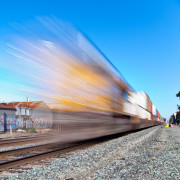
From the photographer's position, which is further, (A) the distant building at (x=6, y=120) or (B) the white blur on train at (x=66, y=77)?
(A) the distant building at (x=6, y=120)

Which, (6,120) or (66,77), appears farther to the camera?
(6,120)

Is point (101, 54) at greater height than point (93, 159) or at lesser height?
greater

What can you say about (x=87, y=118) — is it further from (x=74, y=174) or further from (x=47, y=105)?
(x=74, y=174)

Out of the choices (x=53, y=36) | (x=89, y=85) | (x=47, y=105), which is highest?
(x=53, y=36)

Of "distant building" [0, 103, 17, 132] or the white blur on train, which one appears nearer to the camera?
the white blur on train

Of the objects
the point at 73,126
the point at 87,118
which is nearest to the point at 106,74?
the point at 87,118

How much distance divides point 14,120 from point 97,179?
21724 millimetres

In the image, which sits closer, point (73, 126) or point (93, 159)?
point (93, 159)

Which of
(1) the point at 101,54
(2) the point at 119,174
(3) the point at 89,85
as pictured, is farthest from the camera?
(1) the point at 101,54

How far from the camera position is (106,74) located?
8070mm

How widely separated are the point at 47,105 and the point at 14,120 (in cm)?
1961

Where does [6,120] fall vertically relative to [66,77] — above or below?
below

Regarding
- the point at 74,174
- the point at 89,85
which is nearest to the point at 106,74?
the point at 89,85

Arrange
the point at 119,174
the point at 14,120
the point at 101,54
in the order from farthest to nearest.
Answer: the point at 14,120, the point at 101,54, the point at 119,174
